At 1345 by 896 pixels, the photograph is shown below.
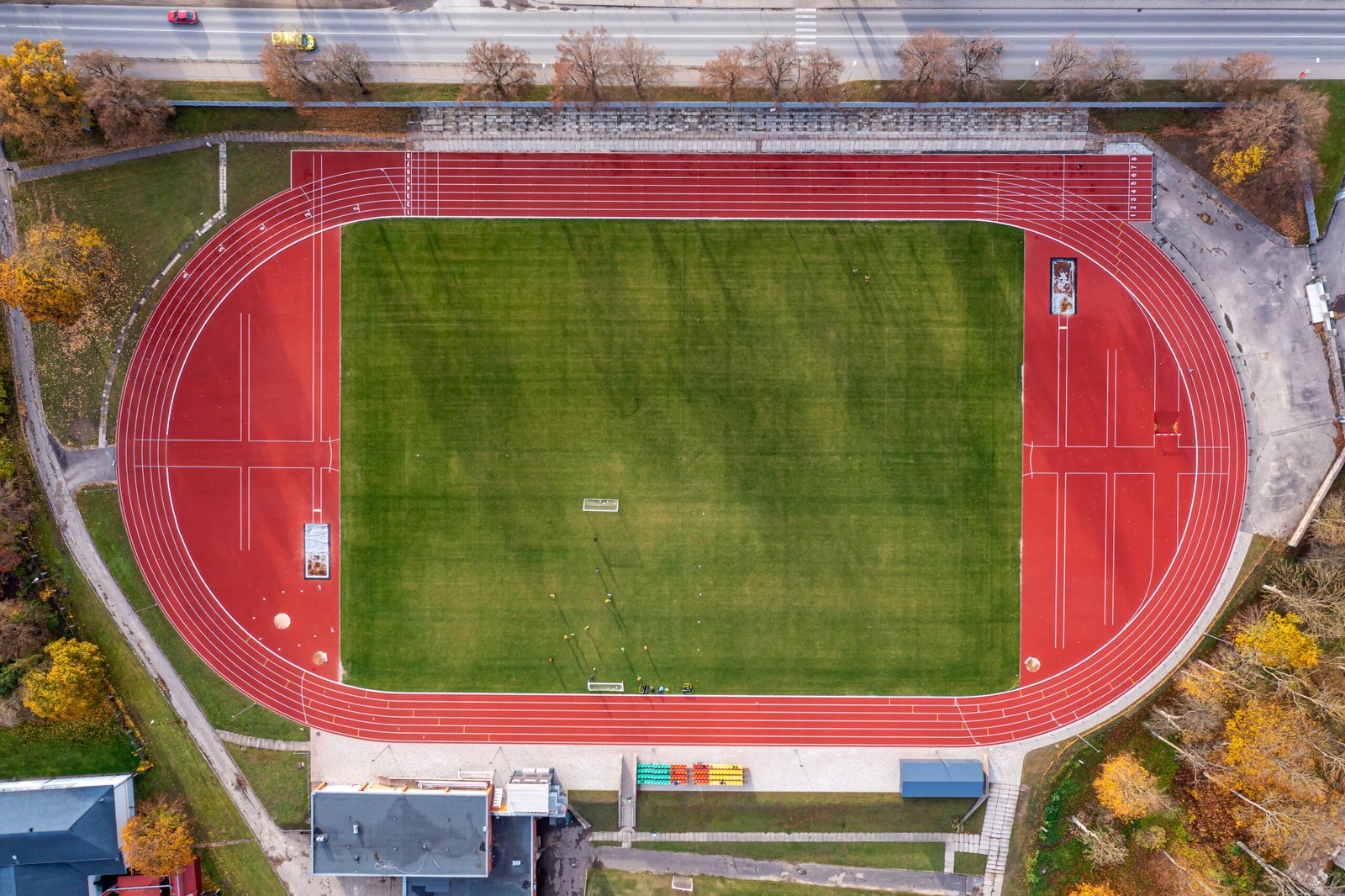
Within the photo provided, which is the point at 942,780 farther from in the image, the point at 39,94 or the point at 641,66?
the point at 39,94

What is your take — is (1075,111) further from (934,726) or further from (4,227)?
(4,227)

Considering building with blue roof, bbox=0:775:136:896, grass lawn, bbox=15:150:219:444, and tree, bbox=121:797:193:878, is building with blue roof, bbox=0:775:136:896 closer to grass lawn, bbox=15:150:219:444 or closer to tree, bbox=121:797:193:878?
tree, bbox=121:797:193:878

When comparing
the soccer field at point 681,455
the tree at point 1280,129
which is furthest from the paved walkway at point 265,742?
the tree at point 1280,129

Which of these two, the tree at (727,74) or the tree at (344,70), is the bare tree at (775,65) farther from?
the tree at (344,70)

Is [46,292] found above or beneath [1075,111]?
beneath

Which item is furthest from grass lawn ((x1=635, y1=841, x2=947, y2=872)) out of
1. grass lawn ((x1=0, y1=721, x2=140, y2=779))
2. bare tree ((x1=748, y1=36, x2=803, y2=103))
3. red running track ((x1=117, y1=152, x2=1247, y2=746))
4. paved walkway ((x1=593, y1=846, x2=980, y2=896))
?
bare tree ((x1=748, y1=36, x2=803, y2=103))

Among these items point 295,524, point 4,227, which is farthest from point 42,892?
point 4,227
